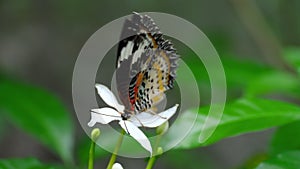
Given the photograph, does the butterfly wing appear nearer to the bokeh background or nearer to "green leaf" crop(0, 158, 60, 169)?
"green leaf" crop(0, 158, 60, 169)

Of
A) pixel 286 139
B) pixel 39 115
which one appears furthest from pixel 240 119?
pixel 39 115

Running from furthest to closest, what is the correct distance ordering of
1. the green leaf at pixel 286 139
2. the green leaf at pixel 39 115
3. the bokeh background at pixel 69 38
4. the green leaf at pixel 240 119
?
the bokeh background at pixel 69 38 → the green leaf at pixel 39 115 → the green leaf at pixel 286 139 → the green leaf at pixel 240 119

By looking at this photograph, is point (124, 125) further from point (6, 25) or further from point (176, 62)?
point (6, 25)

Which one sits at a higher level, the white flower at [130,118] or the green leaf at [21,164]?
the white flower at [130,118]

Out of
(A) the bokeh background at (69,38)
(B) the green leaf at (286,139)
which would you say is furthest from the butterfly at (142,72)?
(A) the bokeh background at (69,38)

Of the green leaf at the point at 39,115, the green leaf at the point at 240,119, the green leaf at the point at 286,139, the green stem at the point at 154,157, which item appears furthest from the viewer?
the green leaf at the point at 39,115

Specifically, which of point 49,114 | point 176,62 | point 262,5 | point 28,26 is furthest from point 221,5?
point 176,62

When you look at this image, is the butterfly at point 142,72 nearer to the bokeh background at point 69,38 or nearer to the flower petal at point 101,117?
the flower petal at point 101,117
